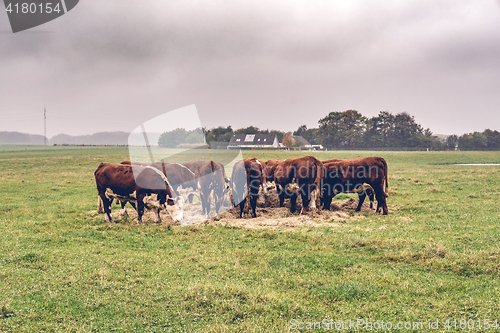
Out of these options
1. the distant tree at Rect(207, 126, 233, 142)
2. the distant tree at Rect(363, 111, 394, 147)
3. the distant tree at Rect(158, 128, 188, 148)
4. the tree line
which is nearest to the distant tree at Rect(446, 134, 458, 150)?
the tree line

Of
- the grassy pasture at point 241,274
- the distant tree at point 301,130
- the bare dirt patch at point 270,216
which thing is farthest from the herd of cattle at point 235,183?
the distant tree at point 301,130

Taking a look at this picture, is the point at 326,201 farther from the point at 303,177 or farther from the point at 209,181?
the point at 209,181

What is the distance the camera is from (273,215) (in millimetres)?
13125

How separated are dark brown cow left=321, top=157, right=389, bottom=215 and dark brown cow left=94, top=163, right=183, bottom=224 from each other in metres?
6.23

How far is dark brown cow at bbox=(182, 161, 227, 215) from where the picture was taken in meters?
13.0

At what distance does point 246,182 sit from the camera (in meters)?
13.5

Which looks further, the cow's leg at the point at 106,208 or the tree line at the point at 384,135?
the tree line at the point at 384,135

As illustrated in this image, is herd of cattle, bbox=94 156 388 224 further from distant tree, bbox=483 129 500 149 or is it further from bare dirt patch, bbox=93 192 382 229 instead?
distant tree, bbox=483 129 500 149

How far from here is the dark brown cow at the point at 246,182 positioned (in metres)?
13.2

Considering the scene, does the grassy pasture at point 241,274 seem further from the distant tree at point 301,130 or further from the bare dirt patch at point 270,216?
the distant tree at point 301,130

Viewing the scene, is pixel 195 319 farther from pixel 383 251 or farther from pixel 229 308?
pixel 383 251

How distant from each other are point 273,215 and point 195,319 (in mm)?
8082

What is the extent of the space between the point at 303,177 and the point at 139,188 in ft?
20.8

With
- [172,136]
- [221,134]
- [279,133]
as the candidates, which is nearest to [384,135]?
[279,133]
